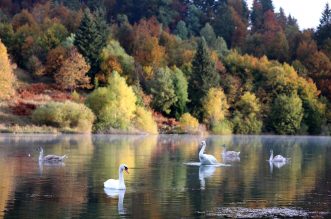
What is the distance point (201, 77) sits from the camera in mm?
109312

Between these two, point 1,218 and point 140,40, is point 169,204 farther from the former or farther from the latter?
point 140,40

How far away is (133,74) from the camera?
4306 inches

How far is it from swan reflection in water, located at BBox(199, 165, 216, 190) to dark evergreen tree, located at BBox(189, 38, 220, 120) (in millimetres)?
66648

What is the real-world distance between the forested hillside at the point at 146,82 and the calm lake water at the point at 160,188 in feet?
142

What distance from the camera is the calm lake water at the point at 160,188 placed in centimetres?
2408

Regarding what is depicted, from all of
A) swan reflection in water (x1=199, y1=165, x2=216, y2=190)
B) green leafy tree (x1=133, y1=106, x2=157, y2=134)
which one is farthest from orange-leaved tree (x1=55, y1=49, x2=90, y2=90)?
swan reflection in water (x1=199, y1=165, x2=216, y2=190)

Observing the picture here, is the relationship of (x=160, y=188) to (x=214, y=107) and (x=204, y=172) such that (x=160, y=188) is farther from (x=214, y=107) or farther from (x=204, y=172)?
(x=214, y=107)

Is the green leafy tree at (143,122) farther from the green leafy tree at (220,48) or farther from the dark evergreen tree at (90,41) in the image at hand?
the green leafy tree at (220,48)

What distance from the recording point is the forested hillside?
9188 centimetres

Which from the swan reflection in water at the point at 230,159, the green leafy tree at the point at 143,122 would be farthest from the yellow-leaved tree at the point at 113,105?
the swan reflection in water at the point at 230,159

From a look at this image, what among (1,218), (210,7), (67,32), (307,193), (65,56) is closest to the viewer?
(1,218)

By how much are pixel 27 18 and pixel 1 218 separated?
11131 centimetres

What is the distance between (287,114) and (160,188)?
79423 mm

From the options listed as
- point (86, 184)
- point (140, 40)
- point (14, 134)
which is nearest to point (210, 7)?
point (140, 40)
